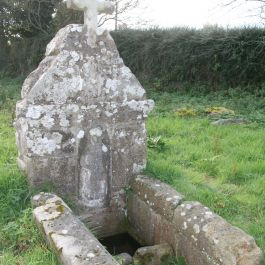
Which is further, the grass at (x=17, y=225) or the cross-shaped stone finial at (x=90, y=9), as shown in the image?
the cross-shaped stone finial at (x=90, y=9)

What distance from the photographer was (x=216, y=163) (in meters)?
5.39

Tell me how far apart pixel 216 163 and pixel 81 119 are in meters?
2.23

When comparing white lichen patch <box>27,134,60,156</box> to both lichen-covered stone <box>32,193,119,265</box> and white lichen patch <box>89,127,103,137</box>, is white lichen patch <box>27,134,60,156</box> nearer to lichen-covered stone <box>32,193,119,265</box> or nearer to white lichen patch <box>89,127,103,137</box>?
white lichen patch <box>89,127,103,137</box>

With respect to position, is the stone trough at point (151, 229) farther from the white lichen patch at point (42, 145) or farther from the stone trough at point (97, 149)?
the white lichen patch at point (42, 145)

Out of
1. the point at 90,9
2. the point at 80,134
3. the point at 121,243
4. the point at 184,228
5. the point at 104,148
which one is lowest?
the point at 121,243

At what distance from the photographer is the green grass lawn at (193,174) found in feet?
11.1

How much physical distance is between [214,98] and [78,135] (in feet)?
30.3

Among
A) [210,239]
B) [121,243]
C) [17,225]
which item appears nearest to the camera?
[210,239]

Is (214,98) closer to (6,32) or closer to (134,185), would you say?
(134,185)

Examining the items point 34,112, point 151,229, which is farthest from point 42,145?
point 151,229

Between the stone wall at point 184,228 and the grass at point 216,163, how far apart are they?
1.51 ft

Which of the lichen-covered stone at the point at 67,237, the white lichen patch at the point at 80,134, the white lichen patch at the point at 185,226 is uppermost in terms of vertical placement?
the white lichen patch at the point at 80,134

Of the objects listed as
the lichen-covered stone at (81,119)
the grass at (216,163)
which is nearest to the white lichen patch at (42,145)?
the lichen-covered stone at (81,119)

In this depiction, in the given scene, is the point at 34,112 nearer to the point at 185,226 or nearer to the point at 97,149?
the point at 97,149
